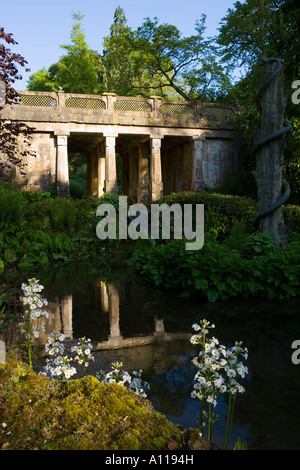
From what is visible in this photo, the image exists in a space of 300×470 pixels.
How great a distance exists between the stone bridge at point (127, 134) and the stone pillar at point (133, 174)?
1.34 meters

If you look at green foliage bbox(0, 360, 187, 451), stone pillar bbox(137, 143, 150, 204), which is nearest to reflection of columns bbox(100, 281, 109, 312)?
green foliage bbox(0, 360, 187, 451)

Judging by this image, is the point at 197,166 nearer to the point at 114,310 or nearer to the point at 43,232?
the point at 43,232

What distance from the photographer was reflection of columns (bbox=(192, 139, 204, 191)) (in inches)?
800

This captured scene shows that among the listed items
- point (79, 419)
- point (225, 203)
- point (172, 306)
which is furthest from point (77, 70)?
point (79, 419)

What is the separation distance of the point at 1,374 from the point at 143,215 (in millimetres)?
13292

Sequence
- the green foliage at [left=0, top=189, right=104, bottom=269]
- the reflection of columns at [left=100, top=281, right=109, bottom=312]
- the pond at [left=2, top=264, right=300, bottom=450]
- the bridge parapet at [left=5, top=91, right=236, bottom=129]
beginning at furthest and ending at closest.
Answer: the bridge parapet at [left=5, top=91, right=236, bottom=129] → the green foliage at [left=0, top=189, right=104, bottom=269] → the reflection of columns at [left=100, top=281, right=109, bottom=312] → the pond at [left=2, top=264, right=300, bottom=450]

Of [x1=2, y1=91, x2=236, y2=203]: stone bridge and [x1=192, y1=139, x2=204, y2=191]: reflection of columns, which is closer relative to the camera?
[x1=2, y1=91, x2=236, y2=203]: stone bridge

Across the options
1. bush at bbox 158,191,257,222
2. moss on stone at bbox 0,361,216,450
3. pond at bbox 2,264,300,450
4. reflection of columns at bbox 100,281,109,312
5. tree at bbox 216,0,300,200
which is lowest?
pond at bbox 2,264,300,450

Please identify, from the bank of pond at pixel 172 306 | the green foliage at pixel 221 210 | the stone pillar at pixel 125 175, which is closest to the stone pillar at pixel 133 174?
the stone pillar at pixel 125 175

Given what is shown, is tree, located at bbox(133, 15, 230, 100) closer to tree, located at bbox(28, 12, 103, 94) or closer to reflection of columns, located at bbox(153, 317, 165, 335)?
tree, located at bbox(28, 12, 103, 94)

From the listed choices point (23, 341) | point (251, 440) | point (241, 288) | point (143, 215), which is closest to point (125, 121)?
point (143, 215)

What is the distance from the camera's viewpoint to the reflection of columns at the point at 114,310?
4424 mm

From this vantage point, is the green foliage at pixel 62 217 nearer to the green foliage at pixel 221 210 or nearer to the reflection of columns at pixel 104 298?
the green foliage at pixel 221 210

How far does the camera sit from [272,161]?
7.83 meters
